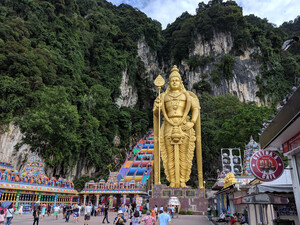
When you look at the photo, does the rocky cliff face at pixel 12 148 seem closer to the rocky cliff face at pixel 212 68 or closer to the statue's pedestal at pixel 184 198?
the statue's pedestal at pixel 184 198

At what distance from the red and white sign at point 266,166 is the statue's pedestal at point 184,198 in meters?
8.30

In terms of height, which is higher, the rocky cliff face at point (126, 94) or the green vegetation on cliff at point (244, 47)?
the green vegetation on cliff at point (244, 47)

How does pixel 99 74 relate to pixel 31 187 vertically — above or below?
above

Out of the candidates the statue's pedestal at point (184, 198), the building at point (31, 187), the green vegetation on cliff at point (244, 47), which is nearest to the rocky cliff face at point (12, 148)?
the building at point (31, 187)

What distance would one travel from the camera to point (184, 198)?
11.7 metres

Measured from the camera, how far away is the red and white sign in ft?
13.3

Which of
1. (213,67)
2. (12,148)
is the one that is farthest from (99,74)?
(213,67)

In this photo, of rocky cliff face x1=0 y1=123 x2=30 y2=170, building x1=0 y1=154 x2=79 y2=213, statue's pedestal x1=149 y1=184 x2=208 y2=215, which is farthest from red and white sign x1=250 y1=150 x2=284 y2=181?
rocky cliff face x1=0 y1=123 x2=30 y2=170

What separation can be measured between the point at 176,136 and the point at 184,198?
3210 mm

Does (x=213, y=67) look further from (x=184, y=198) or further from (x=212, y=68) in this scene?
(x=184, y=198)

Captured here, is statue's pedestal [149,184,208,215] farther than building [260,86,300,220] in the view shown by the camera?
Yes

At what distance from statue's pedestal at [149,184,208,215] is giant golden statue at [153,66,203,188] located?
0.67m

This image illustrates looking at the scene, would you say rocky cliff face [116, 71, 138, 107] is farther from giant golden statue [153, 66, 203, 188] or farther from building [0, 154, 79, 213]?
giant golden statue [153, 66, 203, 188]

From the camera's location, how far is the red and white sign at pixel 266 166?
4.05 meters
